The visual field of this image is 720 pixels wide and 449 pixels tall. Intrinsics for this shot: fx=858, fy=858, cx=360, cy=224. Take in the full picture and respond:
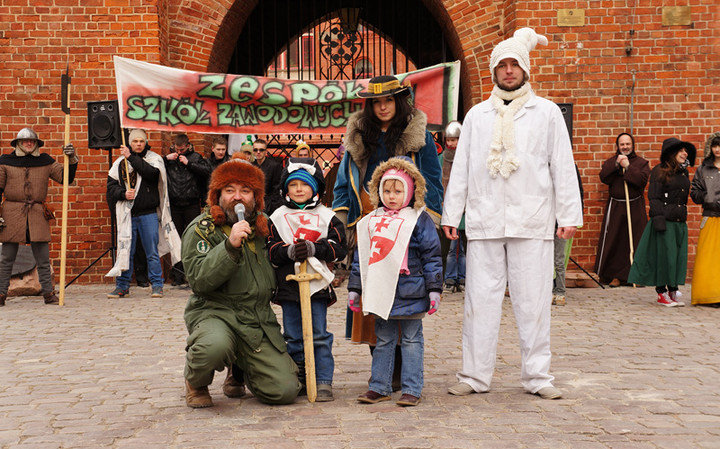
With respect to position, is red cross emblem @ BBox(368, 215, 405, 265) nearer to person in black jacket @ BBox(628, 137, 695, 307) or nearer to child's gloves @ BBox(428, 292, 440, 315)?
child's gloves @ BBox(428, 292, 440, 315)

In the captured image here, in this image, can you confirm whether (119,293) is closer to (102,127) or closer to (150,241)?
(150,241)

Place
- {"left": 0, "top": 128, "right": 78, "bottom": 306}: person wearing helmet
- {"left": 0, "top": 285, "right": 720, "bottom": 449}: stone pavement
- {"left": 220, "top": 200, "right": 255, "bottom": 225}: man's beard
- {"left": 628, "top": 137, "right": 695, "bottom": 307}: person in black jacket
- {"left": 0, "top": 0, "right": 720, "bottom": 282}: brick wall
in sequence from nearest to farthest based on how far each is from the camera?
1. {"left": 0, "top": 285, "right": 720, "bottom": 449}: stone pavement
2. {"left": 220, "top": 200, "right": 255, "bottom": 225}: man's beard
3. {"left": 628, "top": 137, "right": 695, "bottom": 307}: person in black jacket
4. {"left": 0, "top": 128, "right": 78, "bottom": 306}: person wearing helmet
5. {"left": 0, "top": 0, "right": 720, "bottom": 282}: brick wall

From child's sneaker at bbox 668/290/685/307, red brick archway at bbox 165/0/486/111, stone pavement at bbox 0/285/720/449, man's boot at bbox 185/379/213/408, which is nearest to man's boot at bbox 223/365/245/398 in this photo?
stone pavement at bbox 0/285/720/449

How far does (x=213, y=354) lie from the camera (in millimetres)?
4785

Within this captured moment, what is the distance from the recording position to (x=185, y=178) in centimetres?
1132

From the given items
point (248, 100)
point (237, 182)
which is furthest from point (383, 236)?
point (248, 100)

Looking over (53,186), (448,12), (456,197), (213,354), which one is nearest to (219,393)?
(213,354)

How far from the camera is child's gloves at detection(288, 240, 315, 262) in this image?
16.4 ft

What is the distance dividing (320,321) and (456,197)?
117cm

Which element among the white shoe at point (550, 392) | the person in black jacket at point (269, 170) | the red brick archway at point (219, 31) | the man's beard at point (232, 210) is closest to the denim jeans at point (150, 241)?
the person in black jacket at point (269, 170)

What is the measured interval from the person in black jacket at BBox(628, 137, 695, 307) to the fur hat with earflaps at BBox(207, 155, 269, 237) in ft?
20.1

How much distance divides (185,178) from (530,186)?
22.8 ft

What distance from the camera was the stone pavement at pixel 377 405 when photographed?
4.26 meters

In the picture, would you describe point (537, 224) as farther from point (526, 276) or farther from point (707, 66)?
point (707, 66)
